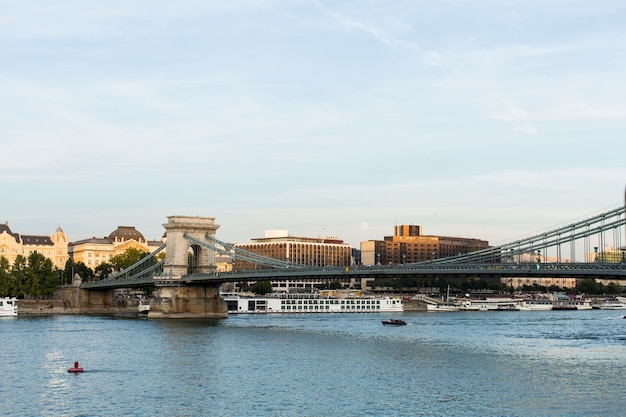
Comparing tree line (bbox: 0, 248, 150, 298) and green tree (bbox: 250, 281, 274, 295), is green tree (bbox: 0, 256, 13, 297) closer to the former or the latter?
tree line (bbox: 0, 248, 150, 298)

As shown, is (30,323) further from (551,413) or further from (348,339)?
(551,413)

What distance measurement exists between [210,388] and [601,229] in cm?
3317

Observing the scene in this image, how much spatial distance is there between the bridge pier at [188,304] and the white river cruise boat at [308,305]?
2529cm

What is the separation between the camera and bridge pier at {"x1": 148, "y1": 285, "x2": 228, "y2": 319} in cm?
10000

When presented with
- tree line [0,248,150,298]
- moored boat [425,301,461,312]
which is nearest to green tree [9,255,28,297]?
tree line [0,248,150,298]

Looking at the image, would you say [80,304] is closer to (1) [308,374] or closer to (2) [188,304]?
(2) [188,304]

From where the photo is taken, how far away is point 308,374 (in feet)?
158

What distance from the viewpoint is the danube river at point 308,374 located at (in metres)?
38.0

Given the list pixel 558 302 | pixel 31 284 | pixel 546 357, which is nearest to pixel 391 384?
pixel 546 357

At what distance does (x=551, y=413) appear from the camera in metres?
36.3

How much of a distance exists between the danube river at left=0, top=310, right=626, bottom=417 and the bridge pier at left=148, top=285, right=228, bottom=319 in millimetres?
21260

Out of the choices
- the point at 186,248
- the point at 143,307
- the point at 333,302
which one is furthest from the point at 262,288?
the point at 186,248

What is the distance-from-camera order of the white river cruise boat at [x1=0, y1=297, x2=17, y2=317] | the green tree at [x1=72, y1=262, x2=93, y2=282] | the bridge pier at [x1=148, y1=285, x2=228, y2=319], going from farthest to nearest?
the green tree at [x1=72, y1=262, x2=93, y2=282], the white river cruise boat at [x1=0, y1=297, x2=17, y2=317], the bridge pier at [x1=148, y1=285, x2=228, y2=319]

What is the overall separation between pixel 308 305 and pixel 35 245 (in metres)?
77.1
